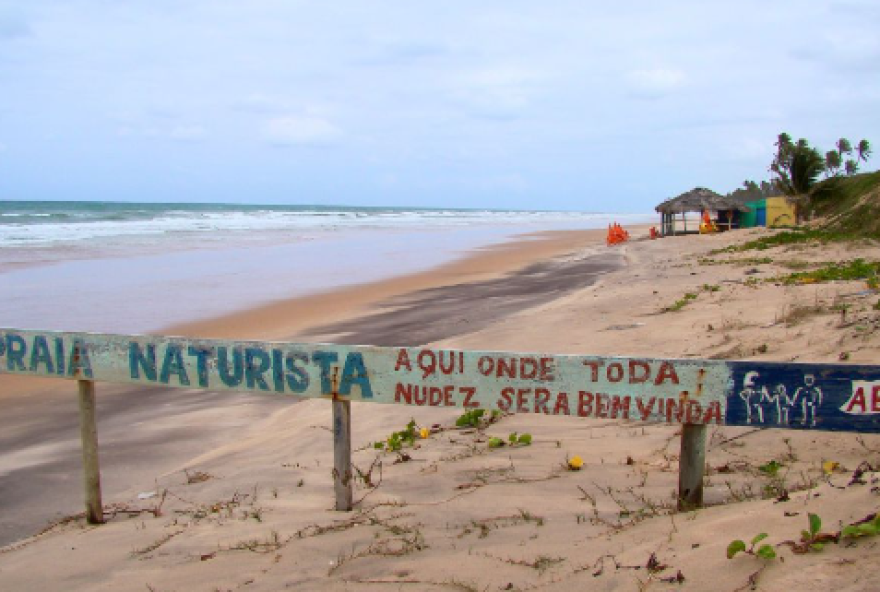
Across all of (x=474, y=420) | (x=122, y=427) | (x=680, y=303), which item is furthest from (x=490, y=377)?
(x=680, y=303)

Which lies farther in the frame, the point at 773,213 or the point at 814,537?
the point at 773,213

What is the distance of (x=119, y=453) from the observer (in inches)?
237

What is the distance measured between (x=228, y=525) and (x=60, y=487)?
6.91ft

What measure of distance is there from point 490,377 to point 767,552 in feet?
4.64

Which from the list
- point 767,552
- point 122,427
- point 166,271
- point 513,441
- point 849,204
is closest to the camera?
point 767,552

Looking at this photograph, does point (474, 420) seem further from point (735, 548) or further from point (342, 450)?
point (735, 548)

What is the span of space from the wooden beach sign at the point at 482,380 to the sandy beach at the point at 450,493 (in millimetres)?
342

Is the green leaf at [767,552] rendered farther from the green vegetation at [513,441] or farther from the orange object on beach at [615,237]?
the orange object on beach at [615,237]

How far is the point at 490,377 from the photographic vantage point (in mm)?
3463

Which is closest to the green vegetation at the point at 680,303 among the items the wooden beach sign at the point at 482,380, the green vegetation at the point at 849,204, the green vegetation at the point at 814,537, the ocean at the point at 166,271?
the wooden beach sign at the point at 482,380

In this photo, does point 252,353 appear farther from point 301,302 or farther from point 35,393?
point 301,302

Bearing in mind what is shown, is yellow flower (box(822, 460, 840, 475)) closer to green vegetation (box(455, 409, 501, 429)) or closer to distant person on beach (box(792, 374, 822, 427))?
distant person on beach (box(792, 374, 822, 427))

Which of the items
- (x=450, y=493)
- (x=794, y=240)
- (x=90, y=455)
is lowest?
(x=450, y=493)

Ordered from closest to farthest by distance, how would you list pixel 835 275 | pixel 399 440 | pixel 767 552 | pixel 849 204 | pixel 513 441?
pixel 767 552
pixel 513 441
pixel 399 440
pixel 835 275
pixel 849 204
